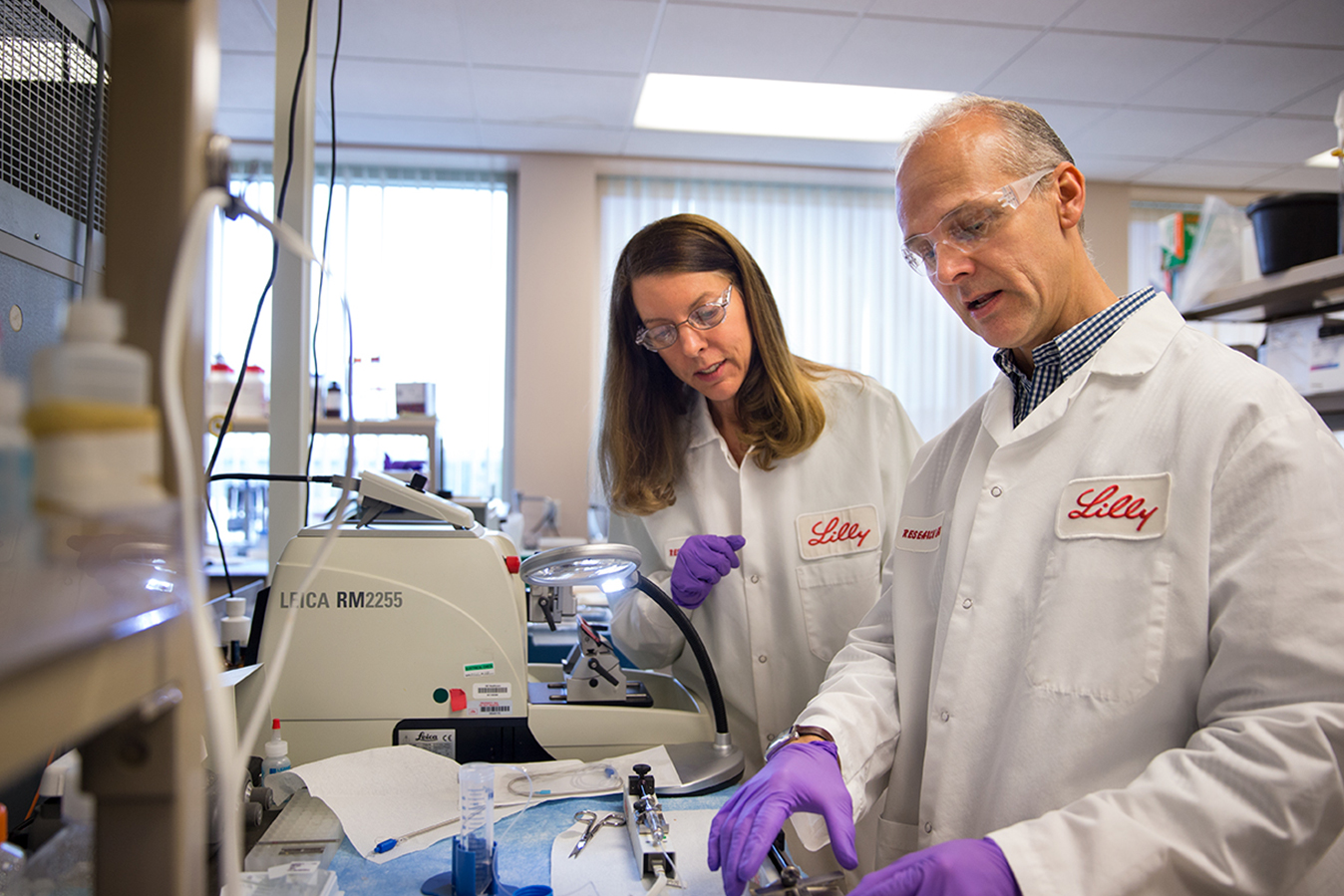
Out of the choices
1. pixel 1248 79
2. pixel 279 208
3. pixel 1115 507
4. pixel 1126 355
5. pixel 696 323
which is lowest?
pixel 1115 507

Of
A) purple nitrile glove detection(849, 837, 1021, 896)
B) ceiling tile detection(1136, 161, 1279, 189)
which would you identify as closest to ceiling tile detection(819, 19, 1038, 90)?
ceiling tile detection(1136, 161, 1279, 189)

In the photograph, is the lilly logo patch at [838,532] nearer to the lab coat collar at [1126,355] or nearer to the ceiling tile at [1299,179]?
the lab coat collar at [1126,355]

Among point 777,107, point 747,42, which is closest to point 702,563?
point 747,42

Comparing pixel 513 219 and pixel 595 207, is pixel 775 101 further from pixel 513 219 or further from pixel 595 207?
pixel 513 219

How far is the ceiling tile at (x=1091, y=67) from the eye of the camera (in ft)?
10.0

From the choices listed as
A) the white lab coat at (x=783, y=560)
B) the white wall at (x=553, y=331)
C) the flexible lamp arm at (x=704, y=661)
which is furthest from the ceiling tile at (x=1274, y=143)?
the flexible lamp arm at (x=704, y=661)

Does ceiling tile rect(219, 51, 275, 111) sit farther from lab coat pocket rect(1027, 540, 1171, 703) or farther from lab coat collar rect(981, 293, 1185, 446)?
lab coat pocket rect(1027, 540, 1171, 703)

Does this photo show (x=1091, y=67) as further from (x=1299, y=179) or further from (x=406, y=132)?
(x=406, y=132)

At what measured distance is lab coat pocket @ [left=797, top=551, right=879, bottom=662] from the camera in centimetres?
144

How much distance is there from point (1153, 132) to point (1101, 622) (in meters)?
3.93

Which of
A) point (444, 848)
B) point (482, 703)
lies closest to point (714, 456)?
point (482, 703)

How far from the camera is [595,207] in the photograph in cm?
429

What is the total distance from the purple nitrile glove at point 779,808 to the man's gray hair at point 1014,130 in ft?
2.54

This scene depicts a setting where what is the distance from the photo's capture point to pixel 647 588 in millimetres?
1164
